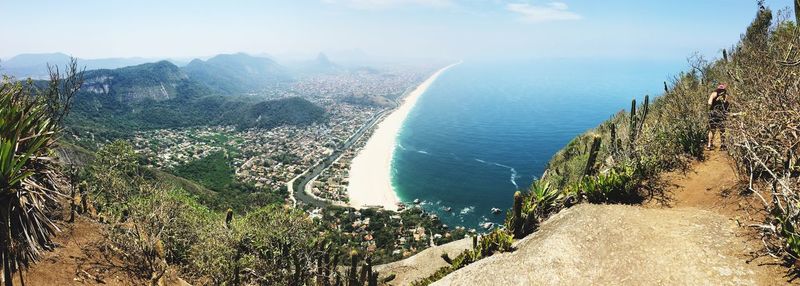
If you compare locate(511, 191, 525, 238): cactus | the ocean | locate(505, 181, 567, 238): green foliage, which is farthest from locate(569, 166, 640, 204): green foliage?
the ocean

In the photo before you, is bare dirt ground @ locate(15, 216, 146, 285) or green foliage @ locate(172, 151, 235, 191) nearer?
bare dirt ground @ locate(15, 216, 146, 285)

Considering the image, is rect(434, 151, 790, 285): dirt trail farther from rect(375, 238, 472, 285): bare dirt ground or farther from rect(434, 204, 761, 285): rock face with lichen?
rect(375, 238, 472, 285): bare dirt ground

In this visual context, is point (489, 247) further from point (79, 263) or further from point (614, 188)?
point (79, 263)

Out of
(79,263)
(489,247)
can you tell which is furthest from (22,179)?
(489,247)

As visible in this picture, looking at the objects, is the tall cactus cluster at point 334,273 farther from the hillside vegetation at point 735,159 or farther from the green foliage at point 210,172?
the green foliage at point 210,172

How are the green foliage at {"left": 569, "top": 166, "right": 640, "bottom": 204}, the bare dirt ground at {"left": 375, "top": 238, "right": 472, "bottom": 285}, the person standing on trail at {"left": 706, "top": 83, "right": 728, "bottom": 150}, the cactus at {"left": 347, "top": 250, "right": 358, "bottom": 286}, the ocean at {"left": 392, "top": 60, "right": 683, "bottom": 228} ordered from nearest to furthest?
1. the green foliage at {"left": 569, "top": 166, "right": 640, "bottom": 204}
2. the person standing on trail at {"left": 706, "top": 83, "right": 728, "bottom": 150}
3. the cactus at {"left": 347, "top": 250, "right": 358, "bottom": 286}
4. the bare dirt ground at {"left": 375, "top": 238, "right": 472, "bottom": 285}
5. the ocean at {"left": 392, "top": 60, "right": 683, "bottom": 228}

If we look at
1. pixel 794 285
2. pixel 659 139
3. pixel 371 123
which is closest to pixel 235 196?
Answer: pixel 659 139

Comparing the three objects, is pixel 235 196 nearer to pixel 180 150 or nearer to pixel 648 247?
pixel 180 150
